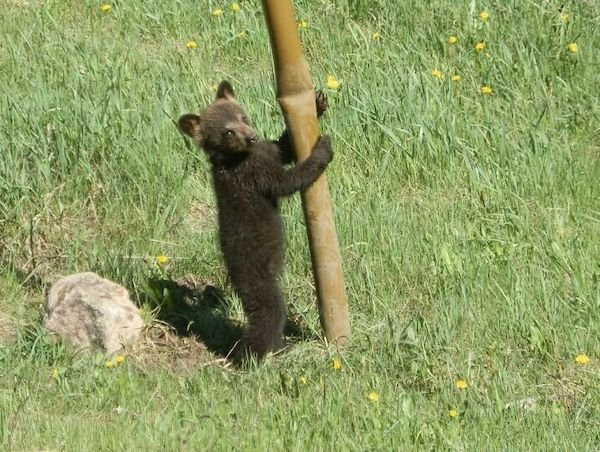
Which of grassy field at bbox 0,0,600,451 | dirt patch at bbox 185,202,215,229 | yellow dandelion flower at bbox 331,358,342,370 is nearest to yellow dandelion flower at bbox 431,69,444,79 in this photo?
grassy field at bbox 0,0,600,451

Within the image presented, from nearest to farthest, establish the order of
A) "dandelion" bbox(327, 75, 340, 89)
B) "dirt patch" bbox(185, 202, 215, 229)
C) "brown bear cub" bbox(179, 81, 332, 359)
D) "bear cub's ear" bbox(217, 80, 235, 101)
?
"brown bear cub" bbox(179, 81, 332, 359), "bear cub's ear" bbox(217, 80, 235, 101), "dirt patch" bbox(185, 202, 215, 229), "dandelion" bbox(327, 75, 340, 89)

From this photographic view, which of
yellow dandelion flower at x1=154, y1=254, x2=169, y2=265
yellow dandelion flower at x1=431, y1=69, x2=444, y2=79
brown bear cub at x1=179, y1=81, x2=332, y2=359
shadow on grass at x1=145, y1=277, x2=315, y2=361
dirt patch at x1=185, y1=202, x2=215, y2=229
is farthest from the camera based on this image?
yellow dandelion flower at x1=431, y1=69, x2=444, y2=79

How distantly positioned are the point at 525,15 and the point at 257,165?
3.34 meters

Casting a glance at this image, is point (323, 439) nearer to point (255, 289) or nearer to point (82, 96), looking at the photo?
point (255, 289)

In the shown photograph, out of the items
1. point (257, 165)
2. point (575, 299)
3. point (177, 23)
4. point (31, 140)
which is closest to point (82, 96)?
point (31, 140)

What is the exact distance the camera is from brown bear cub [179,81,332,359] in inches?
265

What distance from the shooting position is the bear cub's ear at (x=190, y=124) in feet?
22.6

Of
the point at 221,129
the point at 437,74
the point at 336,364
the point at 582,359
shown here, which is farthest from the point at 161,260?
the point at 582,359

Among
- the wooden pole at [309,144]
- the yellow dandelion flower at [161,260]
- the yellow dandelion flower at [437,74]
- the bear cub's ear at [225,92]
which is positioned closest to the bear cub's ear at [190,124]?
the bear cub's ear at [225,92]

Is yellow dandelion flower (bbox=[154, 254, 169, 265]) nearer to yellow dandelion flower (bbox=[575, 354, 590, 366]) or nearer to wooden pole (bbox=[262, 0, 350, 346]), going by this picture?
wooden pole (bbox=[262, 0, 350, 346])

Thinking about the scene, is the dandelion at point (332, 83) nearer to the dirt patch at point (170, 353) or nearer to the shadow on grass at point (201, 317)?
the shadow on grass at point (201, 317)

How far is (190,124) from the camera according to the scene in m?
6.91

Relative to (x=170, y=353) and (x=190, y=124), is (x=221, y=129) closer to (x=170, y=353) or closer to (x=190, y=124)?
(x=190, y=124)

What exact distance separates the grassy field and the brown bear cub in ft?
0.82
